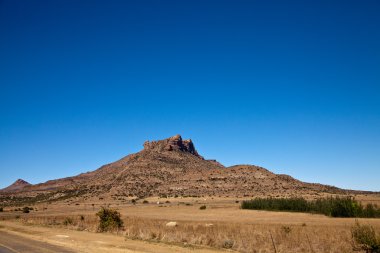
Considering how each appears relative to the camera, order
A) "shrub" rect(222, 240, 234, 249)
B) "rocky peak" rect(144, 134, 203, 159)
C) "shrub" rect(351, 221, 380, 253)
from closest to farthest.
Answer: "shrub" rect(351, 221, 380, 253) → "shrub" rect(222, 240, 234, 249) → "rocky peak" rect(144, 134, 203, 159)

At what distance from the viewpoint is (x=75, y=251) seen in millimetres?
19562

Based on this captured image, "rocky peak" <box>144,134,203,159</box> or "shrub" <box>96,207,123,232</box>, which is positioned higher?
"rocky peak" <box>144,134,203,159</box>

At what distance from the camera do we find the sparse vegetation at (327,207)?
1871 inches

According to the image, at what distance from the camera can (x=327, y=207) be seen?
5150cm

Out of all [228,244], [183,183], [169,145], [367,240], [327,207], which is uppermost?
[169,145]

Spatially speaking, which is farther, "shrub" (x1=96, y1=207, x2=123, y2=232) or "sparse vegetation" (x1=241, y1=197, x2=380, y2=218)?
"sparse vegetation" (x1=241, y1=197, x2=380, y2=218)

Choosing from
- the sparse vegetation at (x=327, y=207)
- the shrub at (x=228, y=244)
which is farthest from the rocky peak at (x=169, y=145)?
the shrub at (x=228, y=244)

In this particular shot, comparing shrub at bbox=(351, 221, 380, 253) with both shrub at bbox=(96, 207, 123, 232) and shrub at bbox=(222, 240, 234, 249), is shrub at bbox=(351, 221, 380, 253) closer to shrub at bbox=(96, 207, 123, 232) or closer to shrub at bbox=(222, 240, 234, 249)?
shrub at bbox=(222, 240, 234, 249)

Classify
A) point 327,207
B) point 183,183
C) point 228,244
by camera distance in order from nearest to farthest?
point 228,244 < point 327,207 < point 183,183

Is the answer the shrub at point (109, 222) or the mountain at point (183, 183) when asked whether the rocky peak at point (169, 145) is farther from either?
the shrub at point (109, 222)

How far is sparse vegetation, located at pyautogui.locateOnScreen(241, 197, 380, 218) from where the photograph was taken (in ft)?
156

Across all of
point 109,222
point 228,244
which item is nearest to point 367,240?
point 228,244

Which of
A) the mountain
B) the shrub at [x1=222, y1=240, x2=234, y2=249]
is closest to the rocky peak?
the mountain

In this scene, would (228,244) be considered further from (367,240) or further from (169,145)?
(169,145)
